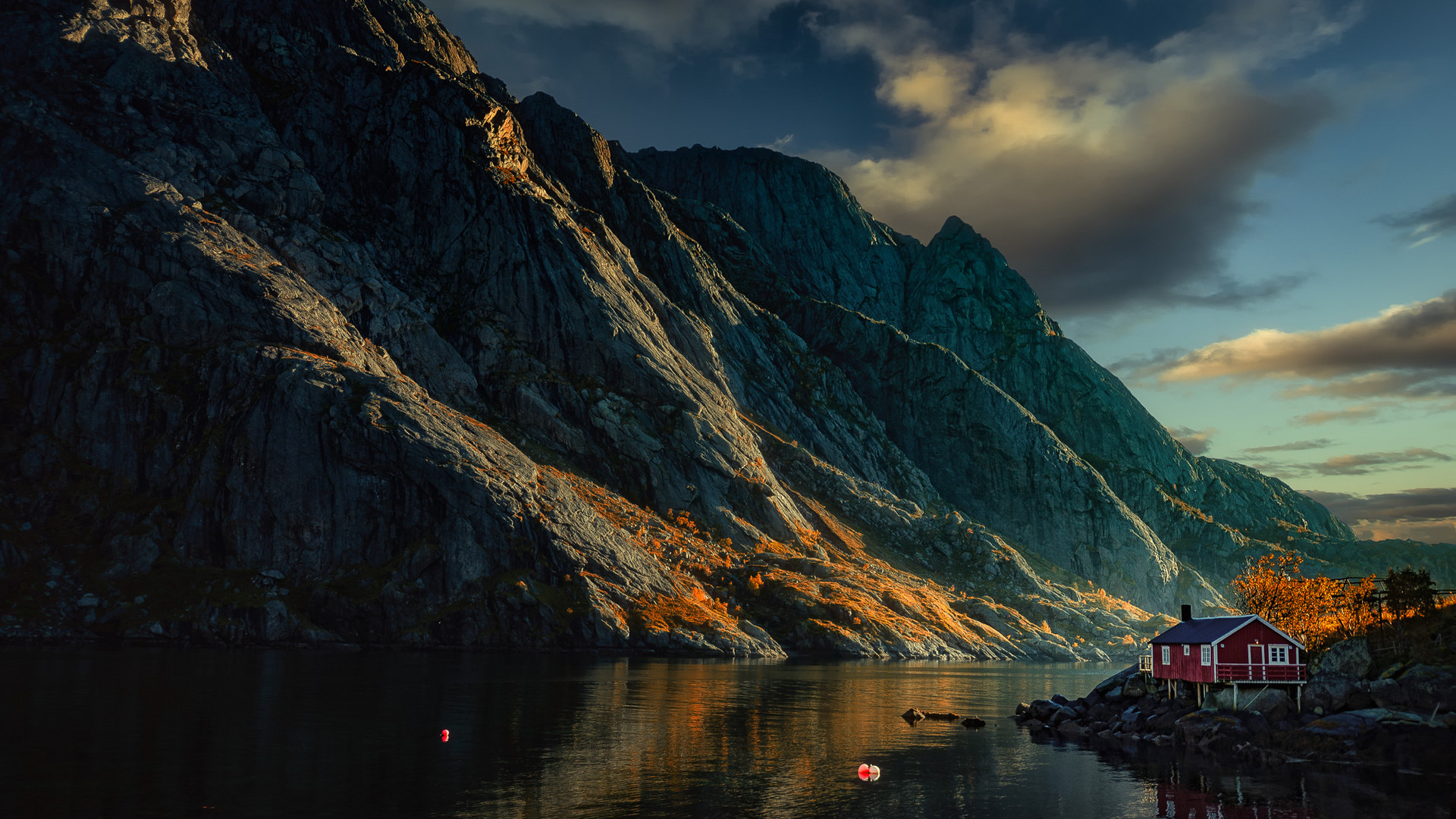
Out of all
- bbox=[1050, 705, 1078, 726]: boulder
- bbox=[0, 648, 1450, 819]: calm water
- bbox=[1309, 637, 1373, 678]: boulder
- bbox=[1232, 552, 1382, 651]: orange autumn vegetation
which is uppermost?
bbox=[1232, 552, 1382, 651]: orange autumn vegetation

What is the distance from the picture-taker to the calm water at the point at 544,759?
47.8 m

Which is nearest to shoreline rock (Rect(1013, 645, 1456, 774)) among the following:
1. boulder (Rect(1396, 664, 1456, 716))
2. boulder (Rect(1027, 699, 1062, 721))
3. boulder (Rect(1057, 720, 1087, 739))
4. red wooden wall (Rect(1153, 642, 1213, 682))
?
boulder (Rect(1396, 664, 1456, 716))

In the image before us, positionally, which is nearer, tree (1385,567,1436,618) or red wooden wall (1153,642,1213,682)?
tree (1385,567,1436,618)

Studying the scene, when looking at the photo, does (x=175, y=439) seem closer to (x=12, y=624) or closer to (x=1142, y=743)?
(x=12, y=624)

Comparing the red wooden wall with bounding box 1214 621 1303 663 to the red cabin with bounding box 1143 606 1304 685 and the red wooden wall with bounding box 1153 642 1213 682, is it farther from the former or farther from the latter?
the red wooden wall with bounding box 1153 642 1213 682

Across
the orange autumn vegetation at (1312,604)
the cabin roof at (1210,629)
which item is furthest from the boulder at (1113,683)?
the orange autumn vegetation at (1312,604)

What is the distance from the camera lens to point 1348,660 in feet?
246

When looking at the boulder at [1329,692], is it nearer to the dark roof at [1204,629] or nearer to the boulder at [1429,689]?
the boulder at [1429,689]

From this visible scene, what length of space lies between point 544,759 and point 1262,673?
200 feet

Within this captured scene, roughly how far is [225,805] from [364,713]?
34674 millimetres

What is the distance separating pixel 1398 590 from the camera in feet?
252

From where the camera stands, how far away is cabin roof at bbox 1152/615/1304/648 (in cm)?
7894

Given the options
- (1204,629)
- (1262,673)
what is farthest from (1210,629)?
(1262,673)

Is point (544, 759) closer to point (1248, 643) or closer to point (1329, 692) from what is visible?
point (1248, 643)
